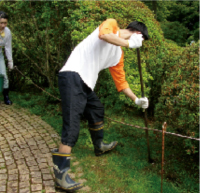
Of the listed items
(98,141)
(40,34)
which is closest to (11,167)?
(98,141)

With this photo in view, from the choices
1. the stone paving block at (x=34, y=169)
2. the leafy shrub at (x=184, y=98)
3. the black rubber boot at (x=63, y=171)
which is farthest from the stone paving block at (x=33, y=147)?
the leafy shrub at (x=184, y=98)

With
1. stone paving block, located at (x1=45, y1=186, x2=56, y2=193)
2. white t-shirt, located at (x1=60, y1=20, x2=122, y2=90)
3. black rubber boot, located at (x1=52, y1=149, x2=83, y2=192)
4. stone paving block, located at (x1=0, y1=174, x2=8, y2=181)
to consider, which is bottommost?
stone paving block, located at (x1=45, y1=186, x2=56, y2=193)

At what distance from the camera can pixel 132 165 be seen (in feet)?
12.3

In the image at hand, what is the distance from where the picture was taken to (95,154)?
395 centimetres

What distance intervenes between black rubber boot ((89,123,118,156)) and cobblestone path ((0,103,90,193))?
442 mm

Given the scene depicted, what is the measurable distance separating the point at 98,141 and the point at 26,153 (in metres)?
1.19

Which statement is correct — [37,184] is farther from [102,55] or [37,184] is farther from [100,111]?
[102,55]

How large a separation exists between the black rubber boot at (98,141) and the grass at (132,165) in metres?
0.10

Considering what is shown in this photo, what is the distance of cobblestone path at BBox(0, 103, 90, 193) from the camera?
3.10 m

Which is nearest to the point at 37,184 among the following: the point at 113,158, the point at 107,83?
the point at 113,158

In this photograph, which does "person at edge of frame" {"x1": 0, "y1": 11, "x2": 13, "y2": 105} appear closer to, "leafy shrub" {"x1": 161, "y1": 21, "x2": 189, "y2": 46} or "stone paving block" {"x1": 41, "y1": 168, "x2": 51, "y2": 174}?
"stone paving block" {"x1": 41, "y1": 168, "x2": 51, "y2": 174}

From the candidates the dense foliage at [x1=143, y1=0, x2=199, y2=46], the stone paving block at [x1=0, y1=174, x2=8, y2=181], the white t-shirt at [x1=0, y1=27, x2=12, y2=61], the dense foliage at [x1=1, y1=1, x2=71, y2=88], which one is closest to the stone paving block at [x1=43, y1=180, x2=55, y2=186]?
the stone paving block at [x1=0, y1=174, x2=8, y2=181]

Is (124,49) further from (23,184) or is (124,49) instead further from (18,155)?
(23,184)

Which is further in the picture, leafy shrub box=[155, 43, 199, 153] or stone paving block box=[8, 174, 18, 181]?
leafy shrub box=[155, 43, 199, 153]
